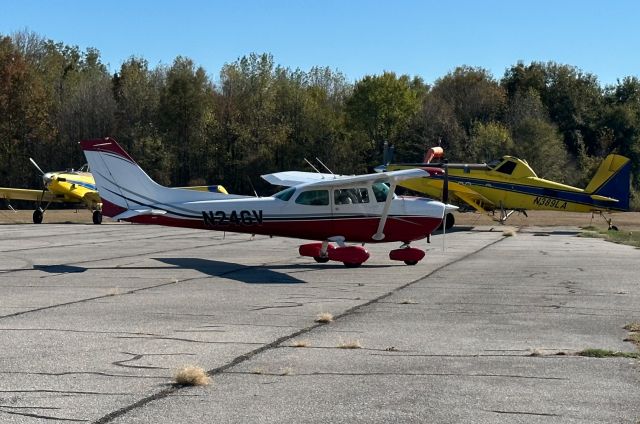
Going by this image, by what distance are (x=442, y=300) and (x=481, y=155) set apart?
2389 inches

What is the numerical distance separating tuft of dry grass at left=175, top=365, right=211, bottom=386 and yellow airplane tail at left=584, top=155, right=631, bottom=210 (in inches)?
1240

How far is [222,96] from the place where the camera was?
8456cm

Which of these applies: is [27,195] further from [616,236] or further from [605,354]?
[605,354]

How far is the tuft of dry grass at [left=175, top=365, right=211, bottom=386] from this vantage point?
300 inches

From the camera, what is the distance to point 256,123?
3041 inches

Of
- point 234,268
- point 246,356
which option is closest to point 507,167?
point 234,268

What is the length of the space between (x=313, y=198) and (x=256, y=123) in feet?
189

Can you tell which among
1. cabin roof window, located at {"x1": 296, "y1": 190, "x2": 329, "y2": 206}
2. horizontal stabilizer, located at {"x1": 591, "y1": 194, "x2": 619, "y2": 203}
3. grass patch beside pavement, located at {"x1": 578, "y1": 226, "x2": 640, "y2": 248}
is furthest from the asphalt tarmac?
horizontal stabilizer, located at {"x1": 591, "y1": 194, "x2": 619, "y2": 203}

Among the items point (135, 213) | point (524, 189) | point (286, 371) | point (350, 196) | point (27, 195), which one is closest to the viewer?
point (286, 371)

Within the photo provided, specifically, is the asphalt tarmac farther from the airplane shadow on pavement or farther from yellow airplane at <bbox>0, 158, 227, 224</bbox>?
yellow airplane at <bbox>0, 158, 227, 224</bbox>

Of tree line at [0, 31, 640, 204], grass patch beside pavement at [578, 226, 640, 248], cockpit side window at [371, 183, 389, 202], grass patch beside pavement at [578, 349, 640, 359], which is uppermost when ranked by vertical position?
tree line at [0, 31, 640, 204]

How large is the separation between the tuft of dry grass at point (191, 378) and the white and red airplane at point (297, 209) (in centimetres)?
1185

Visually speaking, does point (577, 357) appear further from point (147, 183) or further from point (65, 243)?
point (65, 243)

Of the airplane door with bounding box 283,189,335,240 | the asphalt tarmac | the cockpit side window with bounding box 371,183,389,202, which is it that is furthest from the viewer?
the cockpit side window with bounding box 371,183,389,202
